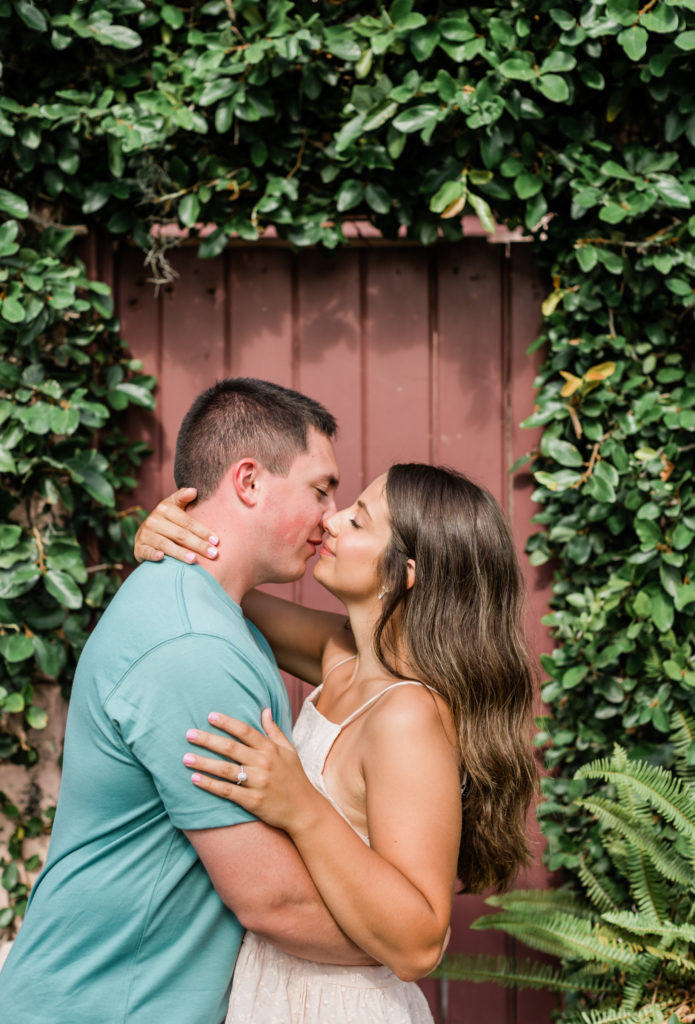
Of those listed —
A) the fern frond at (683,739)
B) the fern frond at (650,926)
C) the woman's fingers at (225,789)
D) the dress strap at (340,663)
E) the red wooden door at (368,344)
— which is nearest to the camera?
the woman's fingers at (225,789)

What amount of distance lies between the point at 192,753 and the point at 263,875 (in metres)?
0.26

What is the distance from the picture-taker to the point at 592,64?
2592 millimetres

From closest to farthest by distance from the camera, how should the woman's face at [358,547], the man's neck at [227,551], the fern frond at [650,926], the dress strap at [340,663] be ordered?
the man's neck at [227,551], the woman's face at [358,547], the fern frond at [650,926], the dress strap at [340,663]

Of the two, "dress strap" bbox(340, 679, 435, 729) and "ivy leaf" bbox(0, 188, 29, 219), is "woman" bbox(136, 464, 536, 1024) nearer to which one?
"dress strap" bbox(340, 679, 435, 729)

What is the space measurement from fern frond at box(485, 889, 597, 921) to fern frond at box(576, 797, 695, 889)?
0.33m

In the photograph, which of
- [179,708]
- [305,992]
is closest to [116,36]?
[179,708]

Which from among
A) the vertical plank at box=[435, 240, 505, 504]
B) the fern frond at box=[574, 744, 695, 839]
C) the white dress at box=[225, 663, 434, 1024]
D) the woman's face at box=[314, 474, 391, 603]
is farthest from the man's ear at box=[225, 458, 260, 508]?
the fern frond at box=[574, 744, 695, 839]

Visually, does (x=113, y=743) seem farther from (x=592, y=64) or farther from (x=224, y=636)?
(x=592, y=64)

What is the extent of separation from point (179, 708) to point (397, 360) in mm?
1730

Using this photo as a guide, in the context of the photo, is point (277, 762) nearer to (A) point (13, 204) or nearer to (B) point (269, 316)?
(B) point (269, 316)

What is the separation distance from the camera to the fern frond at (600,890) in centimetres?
251

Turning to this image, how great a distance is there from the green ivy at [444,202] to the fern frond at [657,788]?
0.62 ft

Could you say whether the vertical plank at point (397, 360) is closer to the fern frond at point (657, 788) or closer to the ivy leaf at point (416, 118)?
the ivy leaf at point (416, 118)

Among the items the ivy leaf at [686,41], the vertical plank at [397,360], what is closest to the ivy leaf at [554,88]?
the ivy leaf at [686,41]
